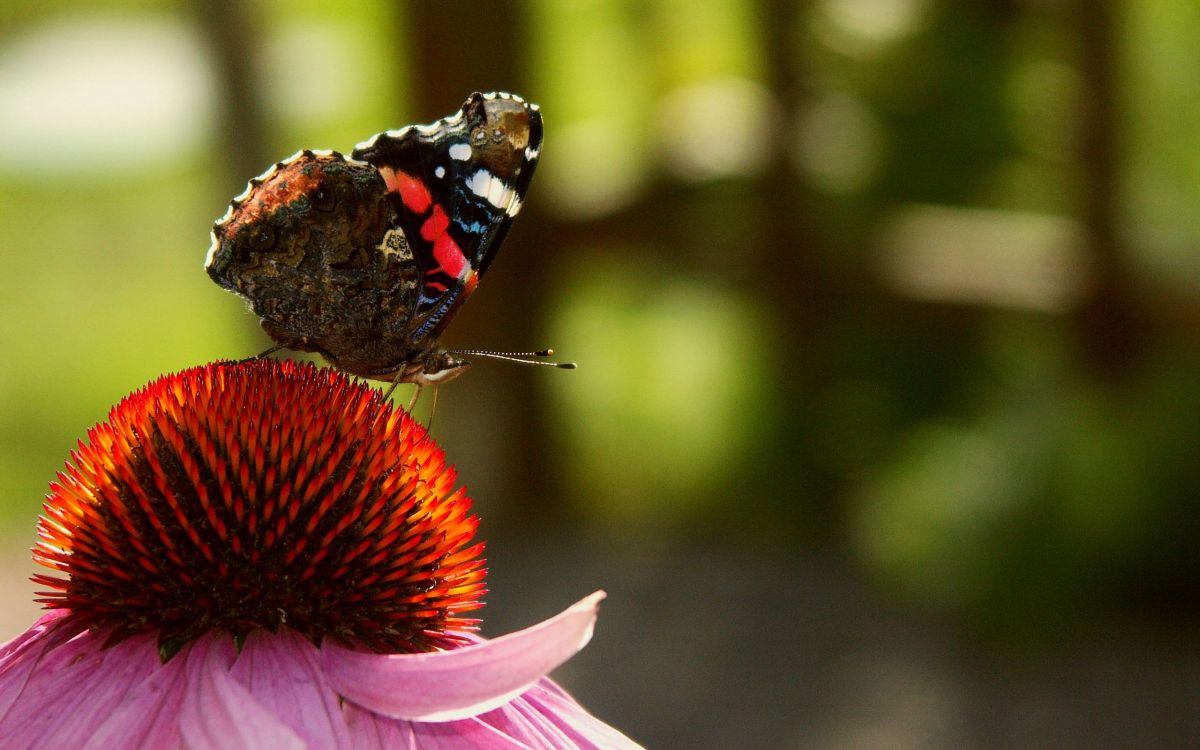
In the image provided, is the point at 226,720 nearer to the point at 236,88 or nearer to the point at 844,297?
the point at 236,88

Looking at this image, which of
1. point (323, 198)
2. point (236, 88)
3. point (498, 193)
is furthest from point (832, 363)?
point (323, 198)

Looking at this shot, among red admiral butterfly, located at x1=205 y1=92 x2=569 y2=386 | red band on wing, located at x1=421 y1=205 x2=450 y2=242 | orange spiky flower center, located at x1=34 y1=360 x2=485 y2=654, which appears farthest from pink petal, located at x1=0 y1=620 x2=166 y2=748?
red band on wing, located at x1=421 y1=205 x2=450 y2=242

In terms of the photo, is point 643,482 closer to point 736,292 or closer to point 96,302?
point 736,292

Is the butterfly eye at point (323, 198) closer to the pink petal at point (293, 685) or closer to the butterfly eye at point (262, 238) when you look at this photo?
the butterfly eye at point (262, 238)

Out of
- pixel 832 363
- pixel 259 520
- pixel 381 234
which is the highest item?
pixel 381 234

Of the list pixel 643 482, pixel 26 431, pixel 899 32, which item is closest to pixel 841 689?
pixel 643 482

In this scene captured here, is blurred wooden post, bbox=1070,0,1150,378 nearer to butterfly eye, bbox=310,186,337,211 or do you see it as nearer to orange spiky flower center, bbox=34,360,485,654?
butterfly eye, bbox=310,186,337,211
